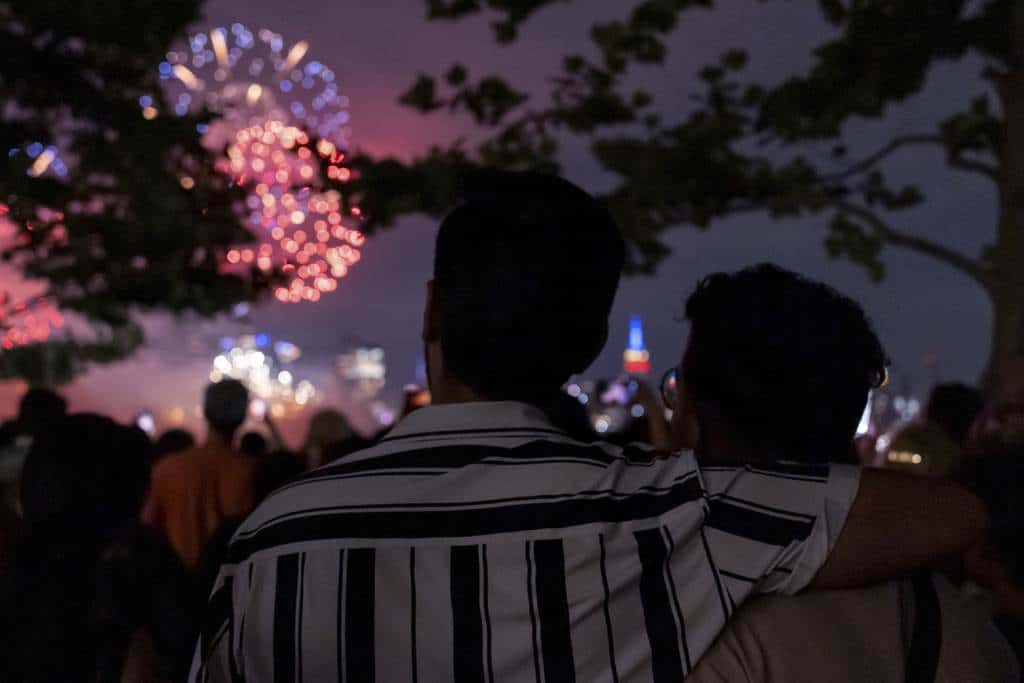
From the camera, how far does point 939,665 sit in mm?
1407

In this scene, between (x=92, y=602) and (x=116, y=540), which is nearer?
(x=92, y=602)

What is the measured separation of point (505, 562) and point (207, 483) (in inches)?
152

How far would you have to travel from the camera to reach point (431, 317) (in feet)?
4.90

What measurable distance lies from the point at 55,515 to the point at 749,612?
5.10ft

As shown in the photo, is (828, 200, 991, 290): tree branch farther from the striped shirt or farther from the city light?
the city light

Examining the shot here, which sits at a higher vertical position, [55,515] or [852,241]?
[852,241]

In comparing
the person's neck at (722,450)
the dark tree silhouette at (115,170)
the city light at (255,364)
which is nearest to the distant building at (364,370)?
the city light at (255,364)

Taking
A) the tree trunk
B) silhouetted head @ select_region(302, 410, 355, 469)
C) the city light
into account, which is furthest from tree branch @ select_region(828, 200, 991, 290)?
the city light

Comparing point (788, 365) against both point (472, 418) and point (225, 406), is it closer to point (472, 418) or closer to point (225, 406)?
point (472, 418)

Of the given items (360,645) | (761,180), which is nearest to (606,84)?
(761,180)

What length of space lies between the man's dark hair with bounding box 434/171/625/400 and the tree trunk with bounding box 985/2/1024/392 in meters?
7.36

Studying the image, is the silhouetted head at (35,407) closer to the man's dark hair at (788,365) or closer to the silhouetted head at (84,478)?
the silhouetted head at (84,478)

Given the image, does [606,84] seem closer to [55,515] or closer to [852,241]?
[852,241]

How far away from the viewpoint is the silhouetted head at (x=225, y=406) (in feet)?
15.6
